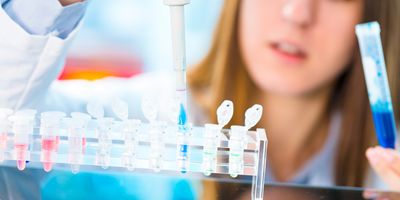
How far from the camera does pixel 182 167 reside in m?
0.99

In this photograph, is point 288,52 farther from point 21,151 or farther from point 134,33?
point 21,151

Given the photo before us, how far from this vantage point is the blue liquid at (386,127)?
1387 millimetres

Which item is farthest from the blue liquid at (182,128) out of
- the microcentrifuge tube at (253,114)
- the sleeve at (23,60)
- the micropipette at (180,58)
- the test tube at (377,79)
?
the test tube at (377,79)

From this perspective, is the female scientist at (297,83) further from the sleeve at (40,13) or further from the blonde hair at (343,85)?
the sleeve at (40,13)

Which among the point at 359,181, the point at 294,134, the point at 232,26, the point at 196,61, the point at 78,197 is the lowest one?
the point at 359,181

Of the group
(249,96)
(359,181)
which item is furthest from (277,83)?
(359,181)

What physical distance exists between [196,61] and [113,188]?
0.79 metres

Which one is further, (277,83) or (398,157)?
(277,83)

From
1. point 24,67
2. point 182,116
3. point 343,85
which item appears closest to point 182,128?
point 182,116

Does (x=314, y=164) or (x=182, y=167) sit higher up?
(x=182, y=167)

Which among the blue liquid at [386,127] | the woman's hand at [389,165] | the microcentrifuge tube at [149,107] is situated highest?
the microcentrifuge tube at [149,107]

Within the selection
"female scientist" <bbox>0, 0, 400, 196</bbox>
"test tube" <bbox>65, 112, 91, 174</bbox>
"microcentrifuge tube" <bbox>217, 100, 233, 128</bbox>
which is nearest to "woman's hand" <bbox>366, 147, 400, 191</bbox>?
"female scientist" <bbox>0, 0, 400, 196</bbox>

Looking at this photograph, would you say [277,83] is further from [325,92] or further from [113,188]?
[113,188]

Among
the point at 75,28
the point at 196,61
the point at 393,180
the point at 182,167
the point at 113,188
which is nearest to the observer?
the point at 182,167
